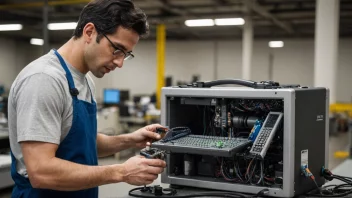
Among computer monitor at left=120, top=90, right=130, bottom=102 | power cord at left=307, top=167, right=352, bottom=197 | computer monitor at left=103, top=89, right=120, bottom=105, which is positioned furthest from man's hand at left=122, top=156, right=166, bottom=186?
computer monitor at left=120, top=90, right=130, bottom=102

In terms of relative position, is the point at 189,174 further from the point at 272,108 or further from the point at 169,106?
the point at 272,108

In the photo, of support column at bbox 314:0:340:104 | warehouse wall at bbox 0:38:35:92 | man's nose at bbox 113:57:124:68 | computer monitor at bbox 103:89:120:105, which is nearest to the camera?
man's nose at bbox 113:57:124:68

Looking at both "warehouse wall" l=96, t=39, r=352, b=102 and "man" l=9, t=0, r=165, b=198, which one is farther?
"warehouse wall" l=96, t=39, r=352, b=102

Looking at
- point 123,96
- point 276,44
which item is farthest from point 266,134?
point 276,44

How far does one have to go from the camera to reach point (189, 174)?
1344 millimetres

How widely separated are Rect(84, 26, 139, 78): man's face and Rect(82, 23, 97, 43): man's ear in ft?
0.04

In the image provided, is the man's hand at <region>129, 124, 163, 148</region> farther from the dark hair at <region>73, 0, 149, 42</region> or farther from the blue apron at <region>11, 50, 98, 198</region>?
the dark hair at <region>73, 0, 149, 42</region>

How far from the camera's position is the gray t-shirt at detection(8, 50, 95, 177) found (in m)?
1.03

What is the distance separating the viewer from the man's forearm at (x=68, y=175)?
1.03 metres

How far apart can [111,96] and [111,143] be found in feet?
23.9

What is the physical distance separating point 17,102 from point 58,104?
0.38 feet

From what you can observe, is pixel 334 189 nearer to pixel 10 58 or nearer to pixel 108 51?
pixel 108 51

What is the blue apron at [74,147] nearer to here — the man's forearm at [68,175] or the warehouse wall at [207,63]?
the man's forearm at [68,175]

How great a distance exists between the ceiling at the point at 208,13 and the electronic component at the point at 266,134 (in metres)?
6.09
